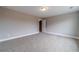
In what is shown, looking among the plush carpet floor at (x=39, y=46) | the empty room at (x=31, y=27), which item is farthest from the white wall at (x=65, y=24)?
the plush carpet floor at (x=39, y=46)

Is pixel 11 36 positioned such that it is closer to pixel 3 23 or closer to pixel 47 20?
pixel 3 23

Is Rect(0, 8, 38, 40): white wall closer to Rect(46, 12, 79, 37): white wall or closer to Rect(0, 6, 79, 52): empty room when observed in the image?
Rect(0, 6, 79, 52): empty room

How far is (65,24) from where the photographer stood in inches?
224

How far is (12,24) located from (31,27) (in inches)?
89.8

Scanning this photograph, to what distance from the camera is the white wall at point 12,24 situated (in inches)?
158

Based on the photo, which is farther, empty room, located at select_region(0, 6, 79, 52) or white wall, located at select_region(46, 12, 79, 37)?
white wall, located at select_region(46, 12, 79, 37)

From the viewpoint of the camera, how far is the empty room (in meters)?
3.58

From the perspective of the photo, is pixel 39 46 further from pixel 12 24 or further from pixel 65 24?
pixel 65 24

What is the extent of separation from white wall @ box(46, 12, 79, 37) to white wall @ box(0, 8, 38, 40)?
8.13 feet

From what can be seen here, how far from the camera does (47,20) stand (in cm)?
775

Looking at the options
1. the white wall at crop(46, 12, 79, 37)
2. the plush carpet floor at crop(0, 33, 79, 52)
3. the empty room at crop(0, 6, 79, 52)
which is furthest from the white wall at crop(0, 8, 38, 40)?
the white wall at crop(46, 12, 79, 37)

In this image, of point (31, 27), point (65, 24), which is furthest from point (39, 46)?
point (31, 27)
